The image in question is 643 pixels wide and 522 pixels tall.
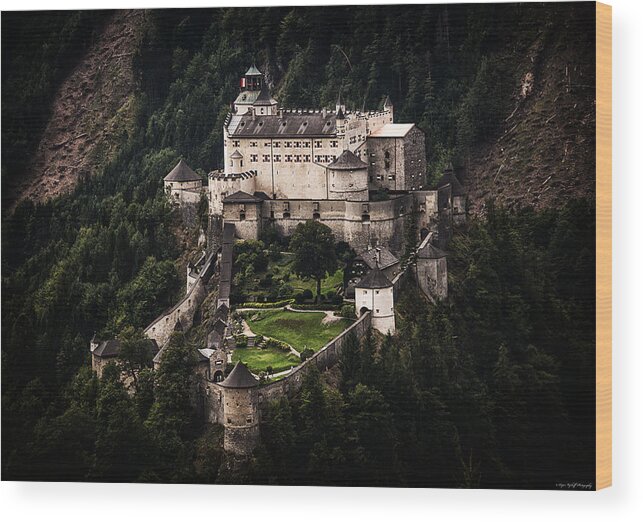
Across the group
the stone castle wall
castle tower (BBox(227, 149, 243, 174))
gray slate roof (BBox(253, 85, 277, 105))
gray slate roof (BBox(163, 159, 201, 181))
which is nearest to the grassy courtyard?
the stone castle wall

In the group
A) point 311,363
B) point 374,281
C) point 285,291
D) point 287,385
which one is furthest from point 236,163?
point 287,385

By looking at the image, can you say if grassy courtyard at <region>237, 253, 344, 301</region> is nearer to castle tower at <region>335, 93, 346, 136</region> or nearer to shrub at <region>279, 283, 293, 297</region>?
shrub at <region>279, 283, 293, 297</region>

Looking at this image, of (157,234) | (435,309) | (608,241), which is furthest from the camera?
(157,234)

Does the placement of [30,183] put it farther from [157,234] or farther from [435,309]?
[435,309]

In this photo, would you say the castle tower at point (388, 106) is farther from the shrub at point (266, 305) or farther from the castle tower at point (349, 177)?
the shrub at point (266, 305)

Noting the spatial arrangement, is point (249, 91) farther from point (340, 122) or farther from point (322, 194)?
point (322, 194)

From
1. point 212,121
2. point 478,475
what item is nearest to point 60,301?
point 212,121

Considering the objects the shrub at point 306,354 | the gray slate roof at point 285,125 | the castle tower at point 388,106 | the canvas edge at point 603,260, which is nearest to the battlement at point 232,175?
the gray slate roof at point 285,125
